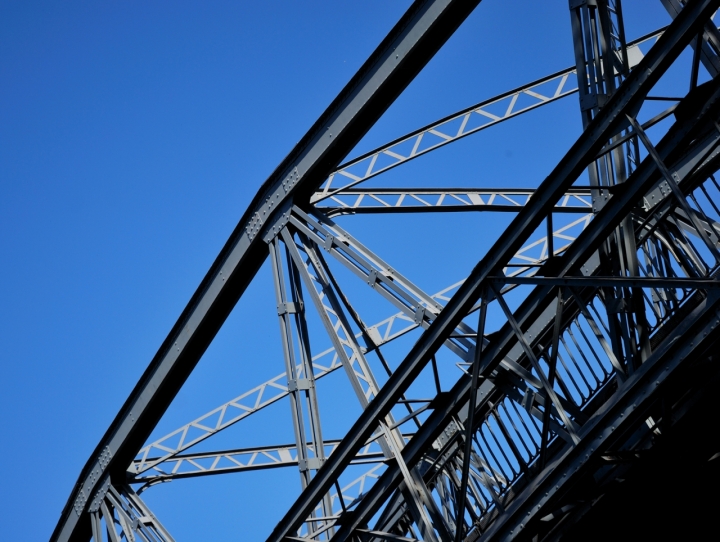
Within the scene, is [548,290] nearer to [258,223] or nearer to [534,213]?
[534,213]

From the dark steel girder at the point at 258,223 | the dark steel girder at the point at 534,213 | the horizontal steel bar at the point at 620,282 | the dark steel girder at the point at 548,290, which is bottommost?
the horizontal steel bar at the point at 620,282

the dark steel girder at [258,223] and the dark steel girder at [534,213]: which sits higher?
the dark steel girder at [258,223]

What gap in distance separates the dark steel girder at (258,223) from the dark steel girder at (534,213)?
100 inches

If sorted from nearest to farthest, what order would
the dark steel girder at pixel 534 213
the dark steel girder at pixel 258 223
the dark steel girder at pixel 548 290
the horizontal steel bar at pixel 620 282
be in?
the horizontal steel bar at pixel 620 282
the dark steel girder at pixel 534 213
the dark steel girder at pixel 548 290
the dark steel girder at pixel 258 223

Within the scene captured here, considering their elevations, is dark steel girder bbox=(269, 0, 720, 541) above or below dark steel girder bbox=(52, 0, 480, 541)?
below

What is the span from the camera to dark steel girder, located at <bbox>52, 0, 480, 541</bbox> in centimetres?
1095

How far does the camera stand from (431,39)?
10797mm

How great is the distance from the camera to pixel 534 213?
8961 mm

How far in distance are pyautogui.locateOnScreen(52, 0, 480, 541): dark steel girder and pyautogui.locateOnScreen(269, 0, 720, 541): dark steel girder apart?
100 inches

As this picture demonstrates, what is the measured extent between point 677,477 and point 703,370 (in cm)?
127

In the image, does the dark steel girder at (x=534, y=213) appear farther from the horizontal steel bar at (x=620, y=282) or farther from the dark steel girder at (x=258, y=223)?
the dark steel girder at (x=258, y=223)

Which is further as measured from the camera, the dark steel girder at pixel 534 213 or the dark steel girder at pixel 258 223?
the dark steel girder at pixel 258 223

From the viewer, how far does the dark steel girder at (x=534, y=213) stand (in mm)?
8227

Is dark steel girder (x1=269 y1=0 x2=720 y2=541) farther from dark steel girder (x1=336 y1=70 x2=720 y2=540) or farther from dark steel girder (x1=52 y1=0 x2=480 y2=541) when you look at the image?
dark steel girder (x1=52 y1=0 x2=480 y2=541)
